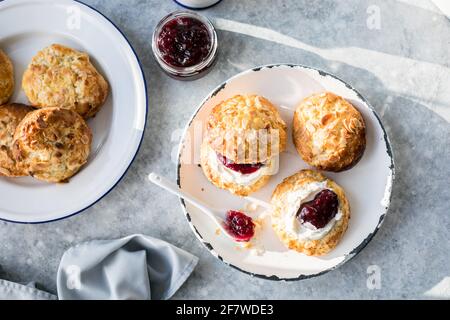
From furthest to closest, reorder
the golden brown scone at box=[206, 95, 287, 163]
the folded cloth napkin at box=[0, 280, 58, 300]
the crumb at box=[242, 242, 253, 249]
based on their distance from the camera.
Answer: the folded cloth napkin at box=[0, 280, 58, 300], the crumb at box=[242, 242, 253, 249], the golden brown scone at box=[206, 95, 287, 163]

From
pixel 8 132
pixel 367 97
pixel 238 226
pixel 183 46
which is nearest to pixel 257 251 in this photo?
pixel 238 226

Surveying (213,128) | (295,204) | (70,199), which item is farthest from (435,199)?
(70,199)

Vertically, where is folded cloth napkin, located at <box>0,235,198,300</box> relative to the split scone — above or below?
below

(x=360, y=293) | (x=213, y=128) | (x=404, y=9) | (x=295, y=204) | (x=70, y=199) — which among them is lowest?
(x=360, y=293)

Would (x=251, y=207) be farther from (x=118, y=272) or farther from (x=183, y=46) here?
(x=183, y=46)

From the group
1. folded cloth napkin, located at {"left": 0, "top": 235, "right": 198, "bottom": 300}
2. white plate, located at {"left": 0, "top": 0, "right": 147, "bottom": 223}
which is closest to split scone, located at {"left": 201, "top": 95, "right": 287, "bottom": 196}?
white plate, located at {"left": 0, "top": 0, "right": 147, "bottom": 223}

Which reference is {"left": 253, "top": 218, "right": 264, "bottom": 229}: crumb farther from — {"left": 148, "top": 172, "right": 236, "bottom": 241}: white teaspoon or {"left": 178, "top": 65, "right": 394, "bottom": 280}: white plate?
{"left": 148, "top": 172, "right": 236, "bottom": 241}: white teaspoon

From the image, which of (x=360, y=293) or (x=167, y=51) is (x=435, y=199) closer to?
(x=360, y=293)

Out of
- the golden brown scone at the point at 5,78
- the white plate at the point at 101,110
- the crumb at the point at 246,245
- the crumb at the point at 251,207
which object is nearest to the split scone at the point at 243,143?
the crumb at the point at 251,207
